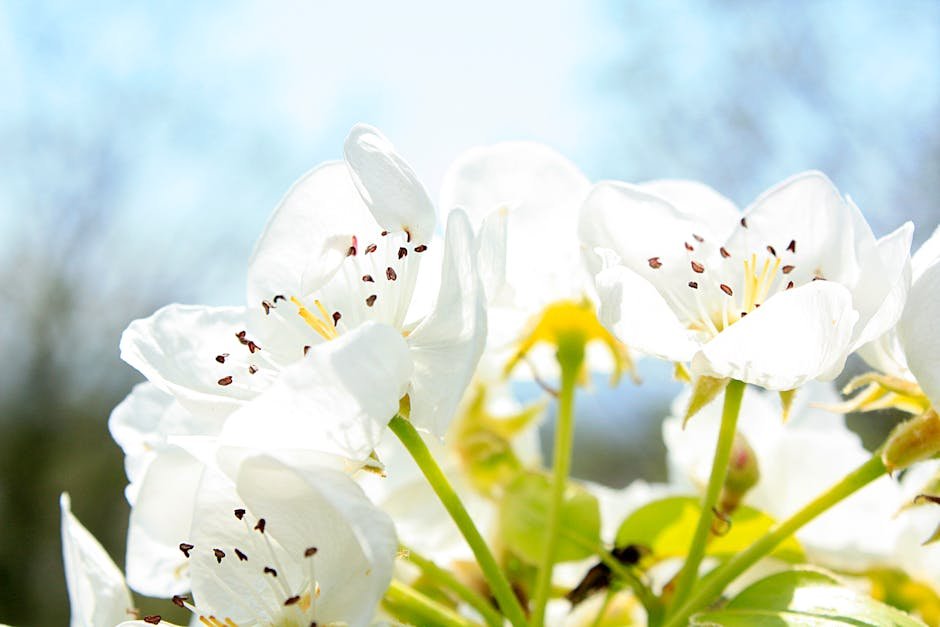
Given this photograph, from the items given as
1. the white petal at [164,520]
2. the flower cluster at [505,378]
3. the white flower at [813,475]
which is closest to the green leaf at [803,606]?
the flower cluster at [505,378]

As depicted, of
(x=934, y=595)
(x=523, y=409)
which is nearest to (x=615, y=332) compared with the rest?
(x=934, y=595)

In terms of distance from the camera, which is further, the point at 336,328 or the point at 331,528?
the point at 336,328

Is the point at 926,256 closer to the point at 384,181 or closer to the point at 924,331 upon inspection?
the point at 924,331

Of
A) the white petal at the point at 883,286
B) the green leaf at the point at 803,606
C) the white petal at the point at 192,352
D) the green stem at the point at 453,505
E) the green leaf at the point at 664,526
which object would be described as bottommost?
the green leaf at the point at 664,526

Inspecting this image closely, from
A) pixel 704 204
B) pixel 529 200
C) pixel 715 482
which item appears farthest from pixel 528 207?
pixel 715 482

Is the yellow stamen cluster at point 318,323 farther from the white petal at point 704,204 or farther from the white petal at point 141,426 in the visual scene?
the white petal at point 704,204

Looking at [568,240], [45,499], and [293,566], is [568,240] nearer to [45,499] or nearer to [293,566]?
[293,566]

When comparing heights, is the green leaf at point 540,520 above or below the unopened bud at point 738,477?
below

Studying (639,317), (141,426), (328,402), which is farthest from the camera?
(141,426)
